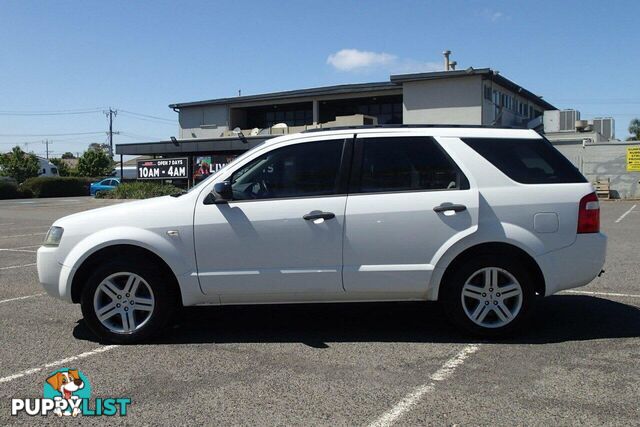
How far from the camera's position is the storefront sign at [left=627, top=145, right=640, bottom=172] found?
90.3 feet

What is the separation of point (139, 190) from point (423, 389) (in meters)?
31.4

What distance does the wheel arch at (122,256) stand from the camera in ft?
16.8

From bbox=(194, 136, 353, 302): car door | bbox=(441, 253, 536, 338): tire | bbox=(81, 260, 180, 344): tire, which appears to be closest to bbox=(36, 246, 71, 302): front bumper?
bbox=(81, 260, 180, 344): tire

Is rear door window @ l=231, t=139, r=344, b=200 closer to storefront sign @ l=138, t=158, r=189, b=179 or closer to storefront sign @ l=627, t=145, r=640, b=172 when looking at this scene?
storefront sign @ l=627, t=145, r=640, b=172

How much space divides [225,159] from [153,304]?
96.1 ft

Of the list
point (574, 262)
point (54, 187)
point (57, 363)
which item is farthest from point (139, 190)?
point (574, 262)

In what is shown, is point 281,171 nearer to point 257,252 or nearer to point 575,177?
point 257,252

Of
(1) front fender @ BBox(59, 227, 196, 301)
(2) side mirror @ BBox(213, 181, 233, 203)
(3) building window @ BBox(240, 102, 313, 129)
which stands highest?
(3) building window @ BBox(240, 102, 313, 129)

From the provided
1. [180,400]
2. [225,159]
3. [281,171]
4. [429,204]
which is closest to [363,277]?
[429,204]

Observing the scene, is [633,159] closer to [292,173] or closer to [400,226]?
[400,226]

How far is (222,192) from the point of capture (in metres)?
4.99

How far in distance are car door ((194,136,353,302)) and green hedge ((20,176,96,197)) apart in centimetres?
5057

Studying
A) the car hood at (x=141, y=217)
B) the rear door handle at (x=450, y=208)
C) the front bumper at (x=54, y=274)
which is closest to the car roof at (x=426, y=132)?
the rear door handle at (x=450, y=208)

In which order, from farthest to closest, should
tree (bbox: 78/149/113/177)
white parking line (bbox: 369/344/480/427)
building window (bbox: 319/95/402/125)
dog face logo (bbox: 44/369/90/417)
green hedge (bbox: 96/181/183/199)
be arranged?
1. tree (bbox: 78/149/113/177)
2. building window (bbox: 319/95/402/125)
3. green hedge (bbox: 96/181/183/199)
4. dog face logo (bbox: 44/369/90/417)
5. white parking line (bbox: 369/344/480/427)
